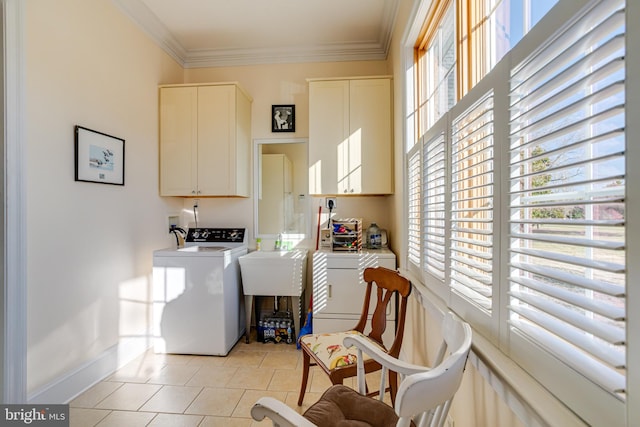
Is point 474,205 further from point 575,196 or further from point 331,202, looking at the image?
point 331,202

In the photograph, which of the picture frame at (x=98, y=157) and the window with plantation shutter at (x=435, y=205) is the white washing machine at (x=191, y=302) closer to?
the picture frame at (x=98, y=157)

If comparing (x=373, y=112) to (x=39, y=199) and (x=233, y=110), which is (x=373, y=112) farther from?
(x=39, y=199)

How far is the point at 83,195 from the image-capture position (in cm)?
219

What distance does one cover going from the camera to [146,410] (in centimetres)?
199

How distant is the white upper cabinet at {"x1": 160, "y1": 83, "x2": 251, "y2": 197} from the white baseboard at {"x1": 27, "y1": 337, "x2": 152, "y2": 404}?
1380mm

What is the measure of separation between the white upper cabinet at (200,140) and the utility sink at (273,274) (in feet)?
2.29

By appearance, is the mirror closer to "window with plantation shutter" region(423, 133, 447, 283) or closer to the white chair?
"window with plantation shutter" region(423, 133, 447, 283)

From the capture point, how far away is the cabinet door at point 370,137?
2924 millimetres

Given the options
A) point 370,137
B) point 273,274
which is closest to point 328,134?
point 370,137

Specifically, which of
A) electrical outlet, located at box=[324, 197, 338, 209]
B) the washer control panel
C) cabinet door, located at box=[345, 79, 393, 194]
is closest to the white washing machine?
the washer control panel

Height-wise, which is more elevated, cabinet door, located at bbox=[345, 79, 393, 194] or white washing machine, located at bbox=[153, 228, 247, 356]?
cabinet door, located at bbox=[345, 79, 393, 194]

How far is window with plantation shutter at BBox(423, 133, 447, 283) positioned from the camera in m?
1.49

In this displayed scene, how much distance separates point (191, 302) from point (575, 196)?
2753 millimetres

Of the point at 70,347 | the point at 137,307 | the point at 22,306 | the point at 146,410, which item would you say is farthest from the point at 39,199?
the point at 146,410
